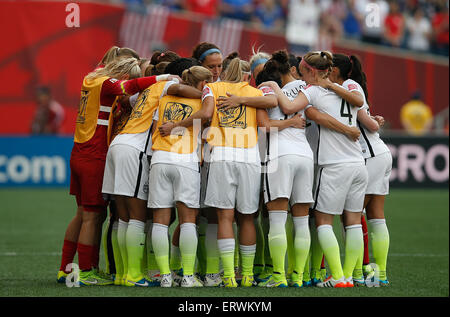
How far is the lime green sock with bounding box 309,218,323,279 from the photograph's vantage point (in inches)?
301

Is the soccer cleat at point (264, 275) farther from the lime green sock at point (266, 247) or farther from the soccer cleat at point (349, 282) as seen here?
the soccer cleat at point (349, 282)

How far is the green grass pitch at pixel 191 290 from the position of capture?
Result: 273 inches

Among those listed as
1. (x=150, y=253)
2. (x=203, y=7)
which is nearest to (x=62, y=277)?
(x=150, y=253)

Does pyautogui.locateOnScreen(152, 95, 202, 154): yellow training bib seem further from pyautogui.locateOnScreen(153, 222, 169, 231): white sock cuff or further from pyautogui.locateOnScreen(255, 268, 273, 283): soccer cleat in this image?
pyautogui.locateOnScreen(255, 268, 273, 283): soccer cleat

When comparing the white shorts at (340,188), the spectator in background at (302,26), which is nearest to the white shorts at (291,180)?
the white shorts at (340,188)

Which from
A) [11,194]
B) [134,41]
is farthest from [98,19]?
[11,194]

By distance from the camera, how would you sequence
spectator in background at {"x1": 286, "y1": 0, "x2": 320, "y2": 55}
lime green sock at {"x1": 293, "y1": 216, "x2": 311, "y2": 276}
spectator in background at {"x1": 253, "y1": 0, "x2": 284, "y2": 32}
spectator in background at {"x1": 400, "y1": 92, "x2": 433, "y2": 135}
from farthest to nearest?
spectator in background at {"x1": 253, "y1": 0, "x2": 284, "y2": 32} < spectator in background at {"x1": 400, "y1": 92, "x2": 433, "y2": 135} < spectator in background at {"x1": 286, "y1": 0, "x2": 320, "y2": 55} < lime green sock at {"x1": 293, "y1": 216, "x2": 311, "y2": 276}

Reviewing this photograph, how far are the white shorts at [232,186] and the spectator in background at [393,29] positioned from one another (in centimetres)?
1773

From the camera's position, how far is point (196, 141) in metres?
7.34

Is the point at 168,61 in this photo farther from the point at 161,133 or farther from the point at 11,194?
the point at 11,194

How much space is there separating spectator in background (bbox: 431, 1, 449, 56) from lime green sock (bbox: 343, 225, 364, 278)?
58.3 ft

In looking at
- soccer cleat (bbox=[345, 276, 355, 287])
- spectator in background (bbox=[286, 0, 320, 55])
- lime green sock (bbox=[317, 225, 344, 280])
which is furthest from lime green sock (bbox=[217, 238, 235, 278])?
spectator in background (bbox=[286, 0, 320, 55])

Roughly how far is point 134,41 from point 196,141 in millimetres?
16111

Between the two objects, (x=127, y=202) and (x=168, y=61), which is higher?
(x=168, y=61)
